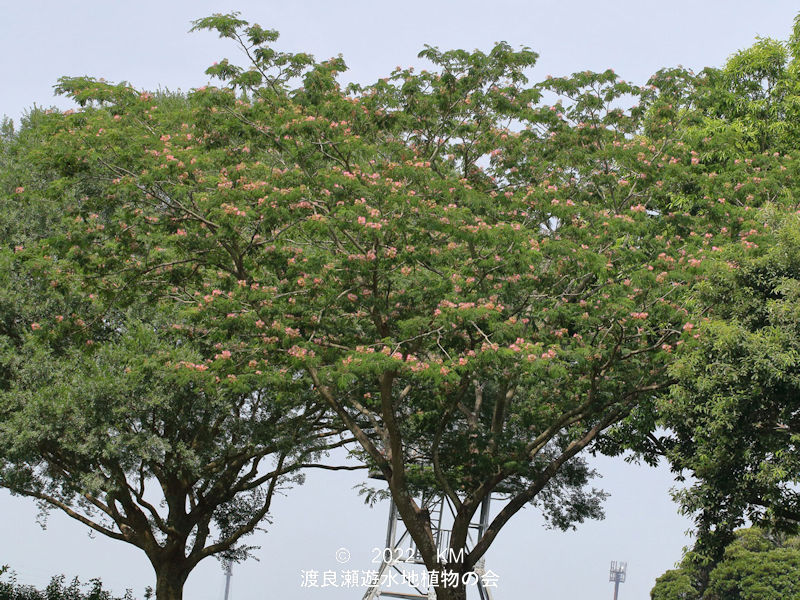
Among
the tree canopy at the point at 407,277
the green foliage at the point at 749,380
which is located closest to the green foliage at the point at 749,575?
the tree canopy at the point at 407,277

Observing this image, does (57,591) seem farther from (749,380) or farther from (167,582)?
(749,380)

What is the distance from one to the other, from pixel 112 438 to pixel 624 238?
10.6m

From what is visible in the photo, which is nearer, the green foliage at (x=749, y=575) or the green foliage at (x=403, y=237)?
the green foliage at (x=403, y=237)

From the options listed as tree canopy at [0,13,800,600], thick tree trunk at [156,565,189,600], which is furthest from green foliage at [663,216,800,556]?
thick tree trunk at [156,565,189,600]

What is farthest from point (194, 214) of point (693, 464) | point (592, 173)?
point (693, 464)

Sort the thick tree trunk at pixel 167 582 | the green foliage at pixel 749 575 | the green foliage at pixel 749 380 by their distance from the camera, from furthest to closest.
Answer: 1. the green foliage at pixel 749 575
2. the thick tree trunk at pixel 167 582
3. the green foliage at pixel 749 380

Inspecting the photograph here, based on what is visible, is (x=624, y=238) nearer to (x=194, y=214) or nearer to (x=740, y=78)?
(x=194, y=214)

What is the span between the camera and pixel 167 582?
72.4 ft

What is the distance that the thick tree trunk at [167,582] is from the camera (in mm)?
22094

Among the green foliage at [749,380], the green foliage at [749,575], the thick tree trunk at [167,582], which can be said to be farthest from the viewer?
the green foliage at [749,575]

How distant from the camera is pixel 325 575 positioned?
18984mm

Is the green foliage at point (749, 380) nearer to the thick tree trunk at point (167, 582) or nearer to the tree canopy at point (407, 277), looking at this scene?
the tree canopy at point (407, 277)

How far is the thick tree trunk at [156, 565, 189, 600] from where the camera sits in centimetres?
2209

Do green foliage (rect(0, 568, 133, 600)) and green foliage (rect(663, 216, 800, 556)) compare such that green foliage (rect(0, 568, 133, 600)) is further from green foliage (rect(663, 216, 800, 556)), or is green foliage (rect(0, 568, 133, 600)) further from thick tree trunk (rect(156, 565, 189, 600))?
green foliage (rect(663, 216, 800, 556))
